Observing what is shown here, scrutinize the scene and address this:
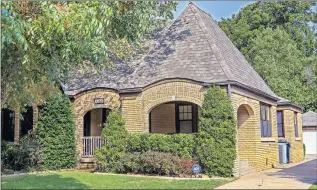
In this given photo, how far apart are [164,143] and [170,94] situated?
6.85 ft

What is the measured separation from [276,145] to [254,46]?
892 inches

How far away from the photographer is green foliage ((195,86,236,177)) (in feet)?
47.8

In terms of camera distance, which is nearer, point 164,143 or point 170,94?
point 164,143

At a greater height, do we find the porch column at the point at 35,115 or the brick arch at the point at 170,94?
the brick arch at the point at 170,94

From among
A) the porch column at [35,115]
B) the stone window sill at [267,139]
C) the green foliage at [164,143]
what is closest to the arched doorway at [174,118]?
the green foliage at [164,143]

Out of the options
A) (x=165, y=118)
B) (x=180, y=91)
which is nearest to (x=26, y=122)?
(x=165, y=118)

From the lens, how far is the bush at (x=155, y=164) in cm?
1475

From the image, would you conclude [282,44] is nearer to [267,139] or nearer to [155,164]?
[267,139]

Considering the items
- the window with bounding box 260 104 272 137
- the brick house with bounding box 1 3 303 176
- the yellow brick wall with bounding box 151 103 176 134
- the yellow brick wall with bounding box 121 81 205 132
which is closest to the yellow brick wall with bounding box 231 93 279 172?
the brick house with bounding box 1 3 303 176

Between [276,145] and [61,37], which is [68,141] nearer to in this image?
[61,37]

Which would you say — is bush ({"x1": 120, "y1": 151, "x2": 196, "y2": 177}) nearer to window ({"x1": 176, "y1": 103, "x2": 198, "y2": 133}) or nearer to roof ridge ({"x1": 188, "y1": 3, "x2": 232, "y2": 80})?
roof ridge ({"x1": 188, "y1": 3, "x2": 232, "y2": 80})

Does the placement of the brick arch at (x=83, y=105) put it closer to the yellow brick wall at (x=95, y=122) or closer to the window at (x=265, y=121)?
the yellow brick wall at (x=95, y=122)

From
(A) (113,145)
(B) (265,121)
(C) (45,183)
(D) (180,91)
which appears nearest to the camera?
(C) (45,183)

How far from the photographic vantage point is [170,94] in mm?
16297
